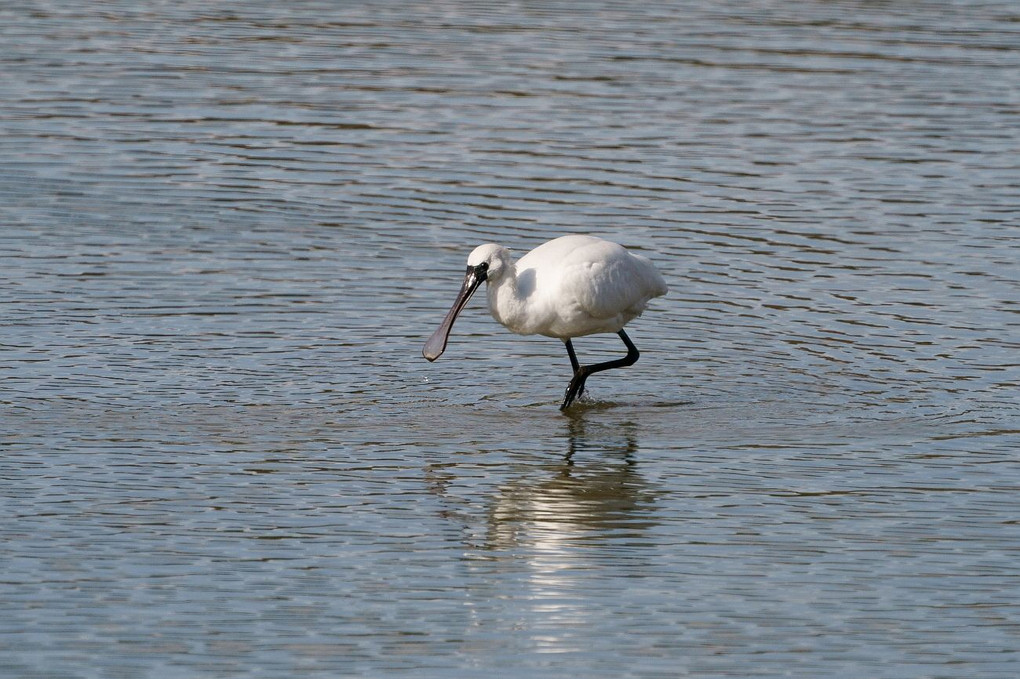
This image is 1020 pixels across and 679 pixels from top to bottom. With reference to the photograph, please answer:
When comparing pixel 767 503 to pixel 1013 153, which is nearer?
pixel 767 503

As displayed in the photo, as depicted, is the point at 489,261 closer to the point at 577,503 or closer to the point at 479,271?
the point at 479,271

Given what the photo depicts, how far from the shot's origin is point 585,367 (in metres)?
9.96

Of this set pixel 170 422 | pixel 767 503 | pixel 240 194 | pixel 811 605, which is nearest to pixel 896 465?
pixel 767 503

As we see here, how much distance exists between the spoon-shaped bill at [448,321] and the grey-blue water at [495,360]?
17cm

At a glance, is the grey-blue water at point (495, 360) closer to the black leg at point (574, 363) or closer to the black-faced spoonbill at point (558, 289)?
the black leg at point (574, 363)

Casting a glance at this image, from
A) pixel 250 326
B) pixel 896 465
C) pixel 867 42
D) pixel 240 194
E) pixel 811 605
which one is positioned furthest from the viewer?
pixel 867 42

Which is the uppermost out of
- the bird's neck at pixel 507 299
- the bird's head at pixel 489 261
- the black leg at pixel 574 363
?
the bird's head at pixel 489 261

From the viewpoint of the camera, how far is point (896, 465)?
8555 mm

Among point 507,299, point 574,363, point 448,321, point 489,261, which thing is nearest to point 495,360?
point 574,363

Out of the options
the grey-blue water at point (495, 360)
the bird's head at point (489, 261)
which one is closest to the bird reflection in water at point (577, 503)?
the grey-blue water at point (495, 360)

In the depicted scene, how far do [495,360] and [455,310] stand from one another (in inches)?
28.6

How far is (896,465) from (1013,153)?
22.9ft

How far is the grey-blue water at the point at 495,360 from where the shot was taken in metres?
6.62

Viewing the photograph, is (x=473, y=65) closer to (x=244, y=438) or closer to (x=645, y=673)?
(x=244, y=438)
